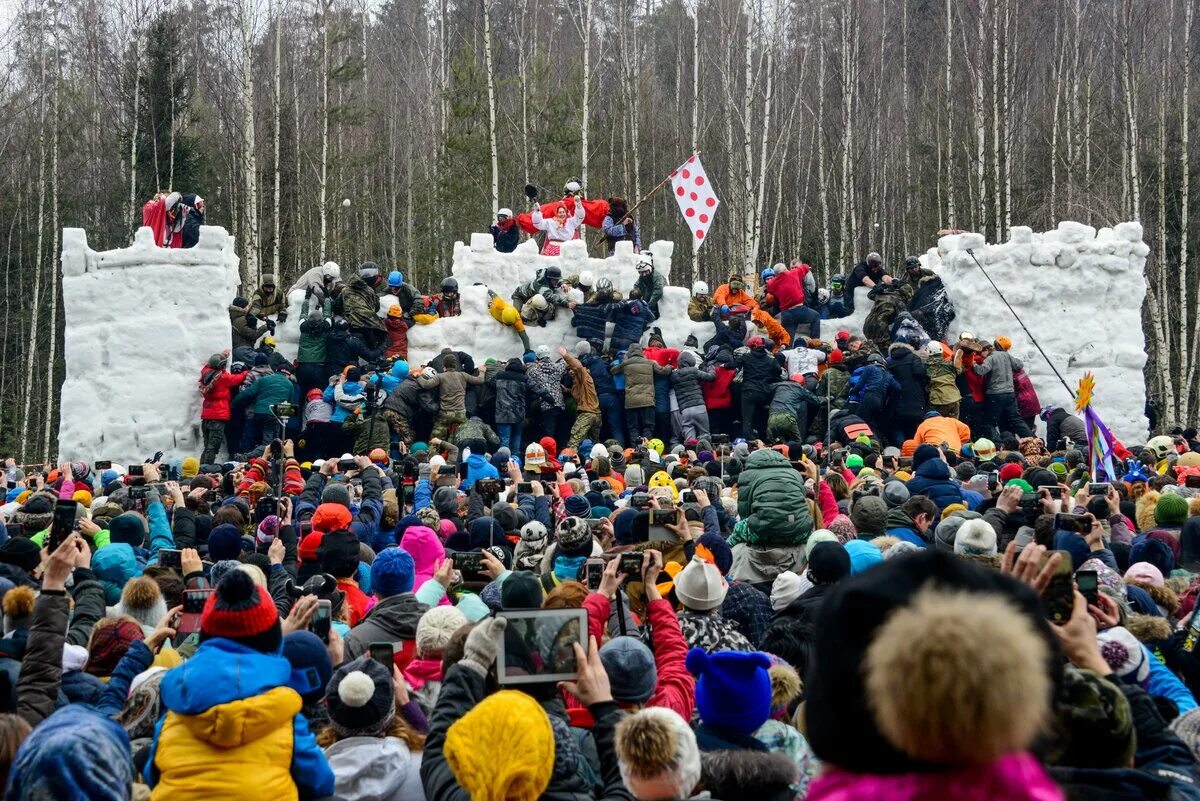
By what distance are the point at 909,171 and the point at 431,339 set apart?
22.1 meters

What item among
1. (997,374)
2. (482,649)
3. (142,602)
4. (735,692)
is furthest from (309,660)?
(997,374)

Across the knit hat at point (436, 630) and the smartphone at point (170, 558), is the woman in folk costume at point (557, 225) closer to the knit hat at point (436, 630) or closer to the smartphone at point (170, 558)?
the smartphone at point (170, 558)

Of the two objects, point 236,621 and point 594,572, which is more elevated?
point 236,621

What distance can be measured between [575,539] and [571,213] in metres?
14.2

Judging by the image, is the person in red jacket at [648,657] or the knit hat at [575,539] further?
the knit hat at [575,539]

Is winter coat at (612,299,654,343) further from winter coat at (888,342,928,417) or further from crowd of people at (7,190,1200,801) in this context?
crowd of people at (7,190,1200,801)

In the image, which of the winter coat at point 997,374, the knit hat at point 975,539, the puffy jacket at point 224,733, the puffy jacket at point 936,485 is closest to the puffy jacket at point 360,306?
the winter coat at point 997,374

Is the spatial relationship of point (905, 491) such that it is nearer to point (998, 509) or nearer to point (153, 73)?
point (998, 509)

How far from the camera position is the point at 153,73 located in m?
29.2

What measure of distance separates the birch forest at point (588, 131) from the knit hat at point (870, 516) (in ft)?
57.6

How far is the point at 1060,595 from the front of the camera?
3.38m

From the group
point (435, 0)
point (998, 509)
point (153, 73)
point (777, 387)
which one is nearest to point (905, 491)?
point (998, 509)

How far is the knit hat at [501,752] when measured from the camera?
351 cm

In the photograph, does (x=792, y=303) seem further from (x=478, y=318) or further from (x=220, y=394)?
(x=220, y=394)
